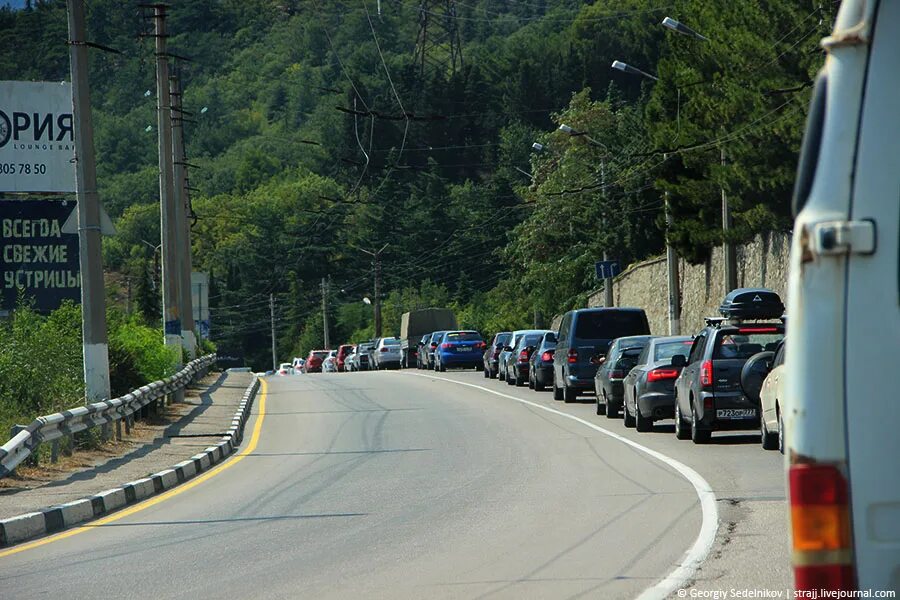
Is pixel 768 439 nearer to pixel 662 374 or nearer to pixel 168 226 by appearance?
pixel 662 374

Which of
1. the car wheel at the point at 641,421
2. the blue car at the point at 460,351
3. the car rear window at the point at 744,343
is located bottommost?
the blue car at the point at 460,351

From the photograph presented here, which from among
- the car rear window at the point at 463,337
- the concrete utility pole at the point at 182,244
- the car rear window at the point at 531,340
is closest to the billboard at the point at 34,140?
the concrete utility pole at the point at 182,244

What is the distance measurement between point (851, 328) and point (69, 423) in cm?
1598

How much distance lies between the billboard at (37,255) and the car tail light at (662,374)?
1805 cm

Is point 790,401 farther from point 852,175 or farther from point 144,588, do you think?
point 144,588

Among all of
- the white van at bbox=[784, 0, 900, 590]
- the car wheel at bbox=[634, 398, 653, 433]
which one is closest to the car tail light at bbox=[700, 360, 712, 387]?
the car wheel at bbox=[634, 398, 653, 433]

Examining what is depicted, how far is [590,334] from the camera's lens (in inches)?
1265

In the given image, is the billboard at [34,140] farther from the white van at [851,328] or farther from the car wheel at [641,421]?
the white van at [851,328]

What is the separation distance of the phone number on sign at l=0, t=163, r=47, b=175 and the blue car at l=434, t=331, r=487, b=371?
2358 centimetres

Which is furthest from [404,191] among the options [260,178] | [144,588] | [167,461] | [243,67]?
[144,588]

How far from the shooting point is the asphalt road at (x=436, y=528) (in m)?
9.55

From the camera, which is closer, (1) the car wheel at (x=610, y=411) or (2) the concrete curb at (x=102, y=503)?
(2) the concrete curb at (x=102, y=503)

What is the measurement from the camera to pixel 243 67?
196375 mm

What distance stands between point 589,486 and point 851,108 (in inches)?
457
